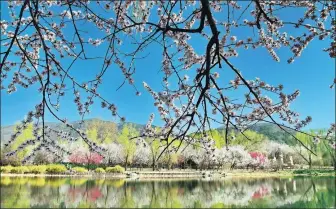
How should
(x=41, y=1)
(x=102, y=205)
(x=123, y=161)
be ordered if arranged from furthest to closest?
(x=123, y=161)
(x=102, y=205)
(x=41, y=1)

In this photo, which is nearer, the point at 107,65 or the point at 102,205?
the point at 107,65

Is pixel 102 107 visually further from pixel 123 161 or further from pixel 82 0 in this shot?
pixel 123 161

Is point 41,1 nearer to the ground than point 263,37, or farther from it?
farther from it

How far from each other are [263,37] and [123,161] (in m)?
44.9

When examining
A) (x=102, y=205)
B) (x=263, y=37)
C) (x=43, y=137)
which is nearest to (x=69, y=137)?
(x=43, y=137)

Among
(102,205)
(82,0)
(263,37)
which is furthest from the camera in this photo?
(102,205)

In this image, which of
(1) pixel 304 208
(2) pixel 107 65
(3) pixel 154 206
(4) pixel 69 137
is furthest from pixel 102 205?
(2) pixel 107 65

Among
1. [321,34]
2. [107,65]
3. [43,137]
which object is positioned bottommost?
[43,137]

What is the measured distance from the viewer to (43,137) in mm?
3078

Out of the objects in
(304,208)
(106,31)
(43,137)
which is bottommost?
(304,208)

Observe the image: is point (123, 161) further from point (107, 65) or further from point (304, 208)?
point (107, 65)

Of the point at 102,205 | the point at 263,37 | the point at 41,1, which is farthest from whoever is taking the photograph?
the point at 102,205

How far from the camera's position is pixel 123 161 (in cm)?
4712

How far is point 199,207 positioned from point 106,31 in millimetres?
10158
